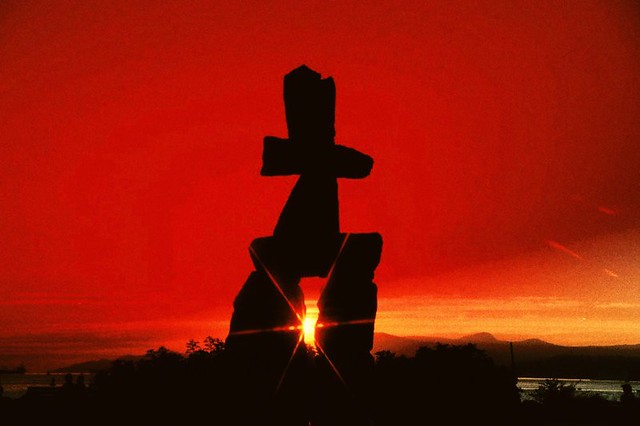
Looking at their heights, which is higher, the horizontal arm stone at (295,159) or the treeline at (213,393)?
the horizontal arm stone at (295,159)

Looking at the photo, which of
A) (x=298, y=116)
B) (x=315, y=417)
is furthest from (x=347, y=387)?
(x=298, y=116)

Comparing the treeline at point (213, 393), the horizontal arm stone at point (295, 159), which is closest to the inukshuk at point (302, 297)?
the horizontal arm stone at point (295, 159)

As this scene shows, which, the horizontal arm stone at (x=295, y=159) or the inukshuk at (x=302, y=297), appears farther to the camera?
the horizontal arm stone at (x=295, y=159)

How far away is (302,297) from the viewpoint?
14.0 m

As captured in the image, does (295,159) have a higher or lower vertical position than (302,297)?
higher

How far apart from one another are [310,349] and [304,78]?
601cm

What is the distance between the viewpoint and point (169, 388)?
19.6 m

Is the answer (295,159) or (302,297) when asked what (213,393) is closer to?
(302,297)

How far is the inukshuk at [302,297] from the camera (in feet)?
43.3

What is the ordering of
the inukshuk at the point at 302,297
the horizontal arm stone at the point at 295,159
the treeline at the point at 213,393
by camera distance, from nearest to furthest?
1. the inukshuk at the point at 302,297
2. the horizontal arm stone at the point at 295,159
3. the treeline at the point at 213,393

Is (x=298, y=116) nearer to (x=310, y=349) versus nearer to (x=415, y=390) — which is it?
(x=310, y=349)

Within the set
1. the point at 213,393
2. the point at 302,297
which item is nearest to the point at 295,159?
the point at 302,297

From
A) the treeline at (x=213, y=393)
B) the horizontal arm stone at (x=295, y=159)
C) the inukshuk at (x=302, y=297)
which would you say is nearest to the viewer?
the inukshuk at (x=302, y=297)

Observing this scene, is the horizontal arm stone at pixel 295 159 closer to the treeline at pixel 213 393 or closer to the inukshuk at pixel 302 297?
the inukshuk at pixel 302 297
